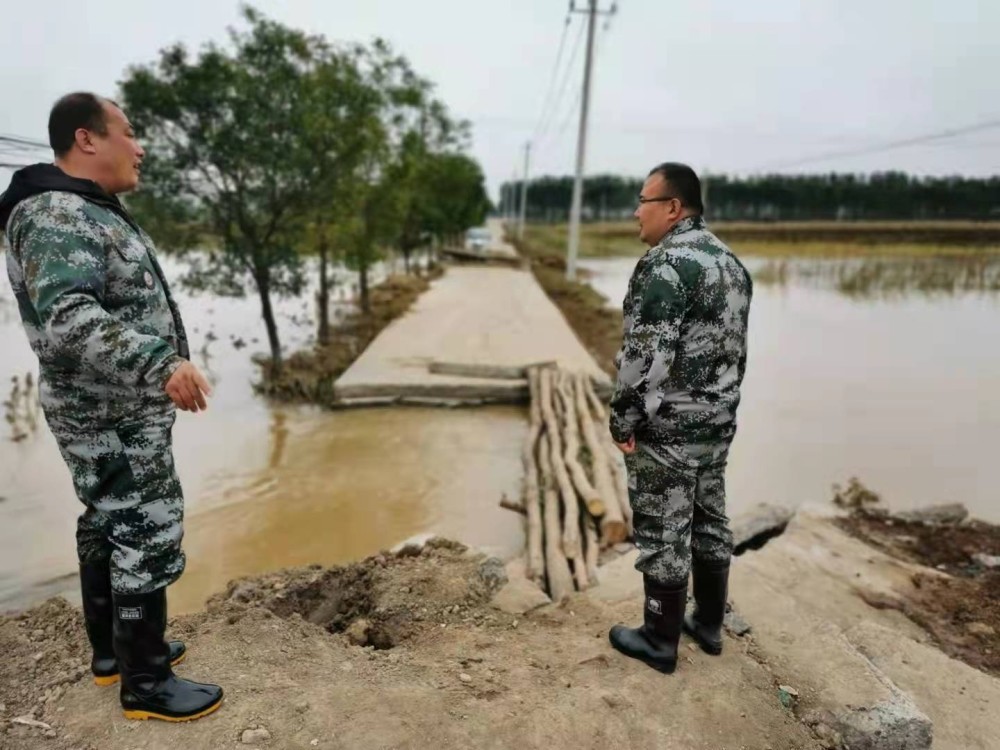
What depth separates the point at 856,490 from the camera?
6535mm

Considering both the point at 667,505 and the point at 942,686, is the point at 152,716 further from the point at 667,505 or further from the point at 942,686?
the point at 942,686

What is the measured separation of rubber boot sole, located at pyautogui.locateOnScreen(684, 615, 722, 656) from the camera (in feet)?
9.59

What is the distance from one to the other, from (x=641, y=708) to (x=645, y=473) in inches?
32.4

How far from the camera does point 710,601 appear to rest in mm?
2916

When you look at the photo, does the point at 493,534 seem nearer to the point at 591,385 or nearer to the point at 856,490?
the point at 856,490

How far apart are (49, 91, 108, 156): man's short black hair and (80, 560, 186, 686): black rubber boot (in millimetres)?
1341

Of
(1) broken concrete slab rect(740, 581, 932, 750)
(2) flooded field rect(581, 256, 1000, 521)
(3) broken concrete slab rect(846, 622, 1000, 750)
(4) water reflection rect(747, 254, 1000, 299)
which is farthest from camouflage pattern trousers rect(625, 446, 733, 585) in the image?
(4) water reflection rect(747, 254, 1000, 299)

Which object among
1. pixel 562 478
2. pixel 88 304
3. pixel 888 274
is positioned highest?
pixel 88 304

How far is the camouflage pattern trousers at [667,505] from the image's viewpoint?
2648mm

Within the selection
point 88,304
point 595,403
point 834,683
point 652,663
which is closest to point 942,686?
point 834,683

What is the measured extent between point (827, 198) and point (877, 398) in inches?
916

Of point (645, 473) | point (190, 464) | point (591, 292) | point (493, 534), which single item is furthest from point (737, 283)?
point (591, 292)

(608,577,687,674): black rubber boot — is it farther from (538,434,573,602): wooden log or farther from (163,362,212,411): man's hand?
(163,362,212,411): man's hand

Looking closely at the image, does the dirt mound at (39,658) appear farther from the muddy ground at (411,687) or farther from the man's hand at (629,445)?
the man's hand at (629,445)
